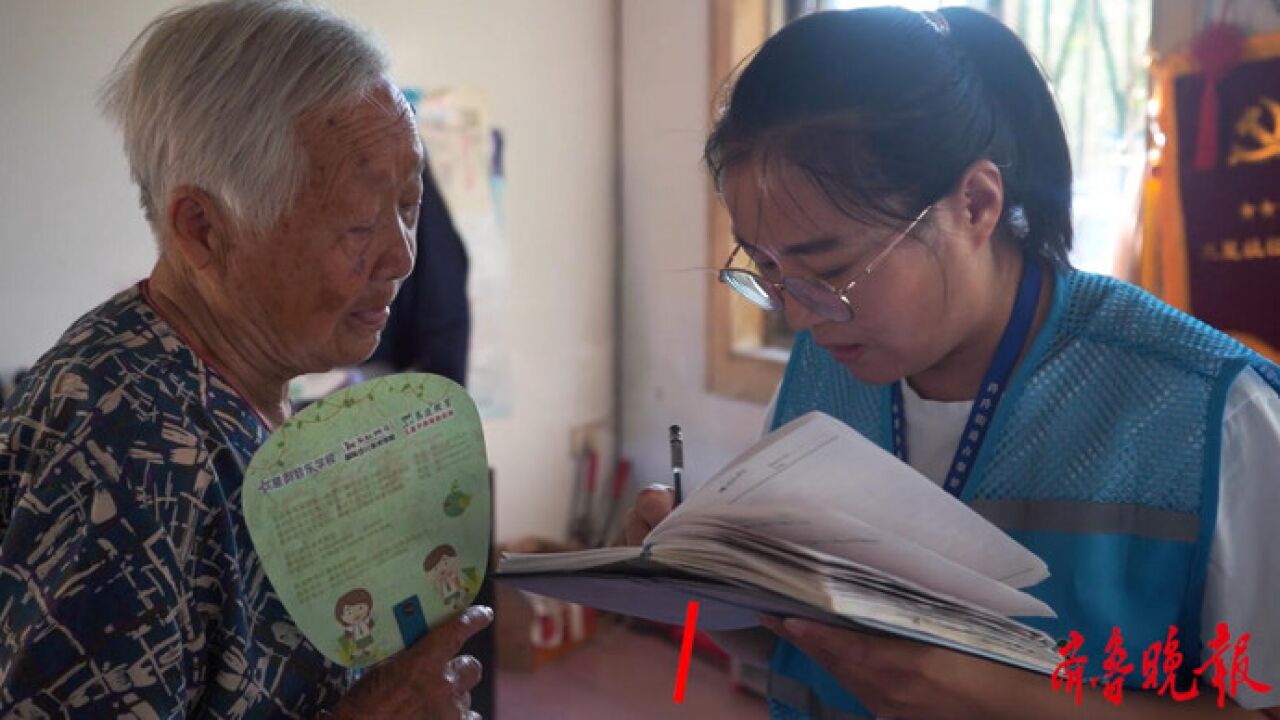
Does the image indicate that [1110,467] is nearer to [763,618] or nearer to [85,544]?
[763,618]

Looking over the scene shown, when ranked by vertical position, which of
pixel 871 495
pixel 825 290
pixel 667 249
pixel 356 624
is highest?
pixel 825 290

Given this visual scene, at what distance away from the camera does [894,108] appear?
3.05 feet

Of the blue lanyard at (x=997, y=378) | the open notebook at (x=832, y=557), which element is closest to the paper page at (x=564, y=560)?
the open notebook at (x=832, y=557)

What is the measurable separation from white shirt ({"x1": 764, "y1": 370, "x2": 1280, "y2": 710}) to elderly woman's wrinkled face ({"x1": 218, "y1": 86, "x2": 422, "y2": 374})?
29.6 inches

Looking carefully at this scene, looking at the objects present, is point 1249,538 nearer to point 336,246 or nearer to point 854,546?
point 854,546

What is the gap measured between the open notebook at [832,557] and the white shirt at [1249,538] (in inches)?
6.8

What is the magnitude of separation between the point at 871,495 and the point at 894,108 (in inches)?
13.5

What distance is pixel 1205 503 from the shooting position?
0.88m

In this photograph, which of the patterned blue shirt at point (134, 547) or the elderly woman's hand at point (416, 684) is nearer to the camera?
the patterned blue shirt at point (134, 547)

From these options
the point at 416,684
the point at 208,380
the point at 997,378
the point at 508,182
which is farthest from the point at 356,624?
the point at 508,182

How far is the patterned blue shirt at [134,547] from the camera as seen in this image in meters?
0.77

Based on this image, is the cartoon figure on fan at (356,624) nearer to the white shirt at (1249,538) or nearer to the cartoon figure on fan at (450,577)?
the cartoon figure on fan at (450,577)

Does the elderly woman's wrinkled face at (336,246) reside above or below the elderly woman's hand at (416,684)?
above

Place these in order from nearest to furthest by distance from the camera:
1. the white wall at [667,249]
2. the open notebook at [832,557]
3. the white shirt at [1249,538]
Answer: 1. the open notebook at [832,557]
2. the white shirt at [1249,538]
3. the white wall at [667,249]
